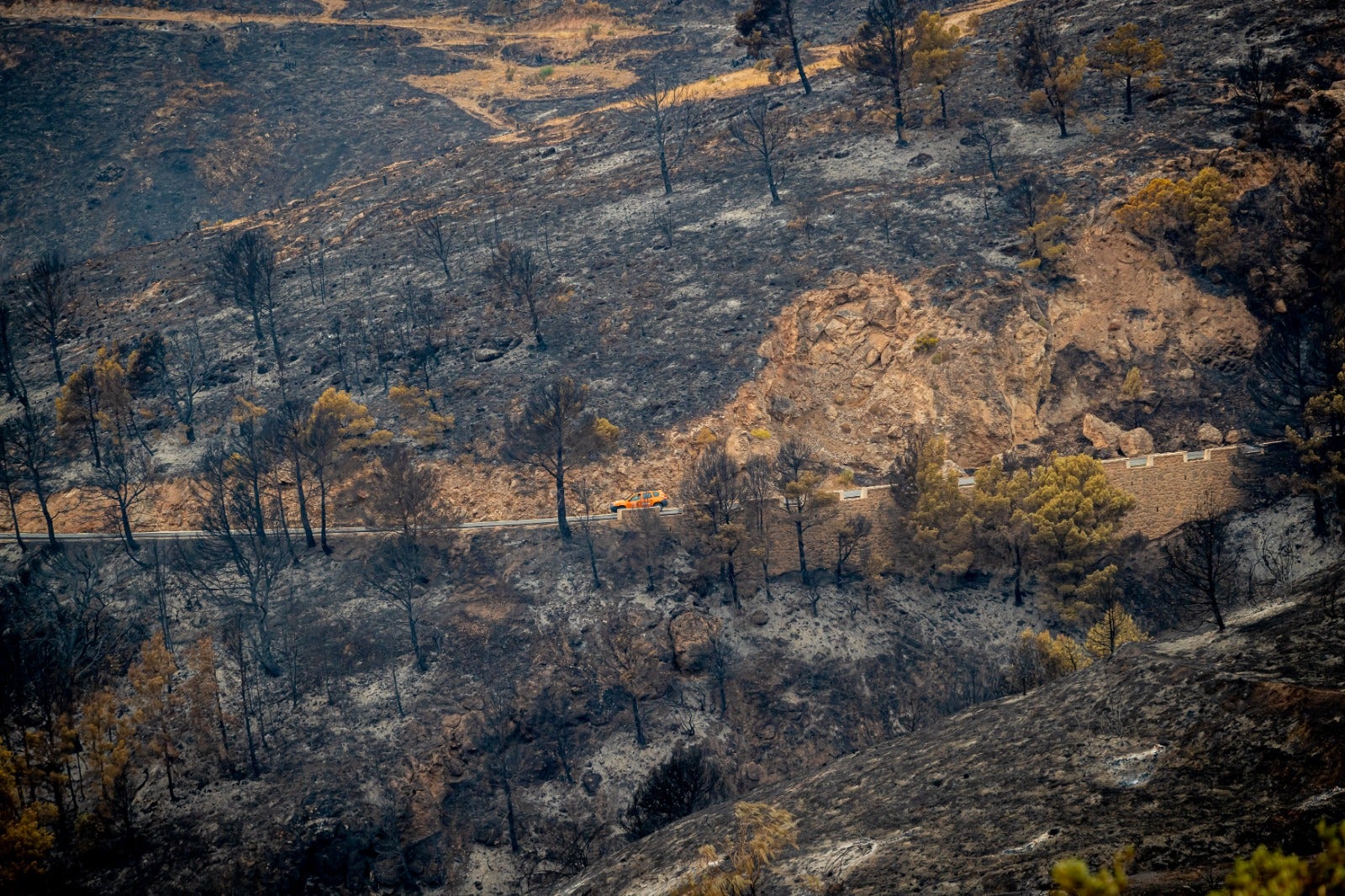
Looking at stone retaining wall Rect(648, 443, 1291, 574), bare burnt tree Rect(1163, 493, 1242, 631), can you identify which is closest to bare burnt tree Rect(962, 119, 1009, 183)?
stone retaining wall Rect(648, 443, 1291, 574)

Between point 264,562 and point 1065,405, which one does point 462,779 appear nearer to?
point 264,562

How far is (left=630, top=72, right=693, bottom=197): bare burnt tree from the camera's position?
7431cm

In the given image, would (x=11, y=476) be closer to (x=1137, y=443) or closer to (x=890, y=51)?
(x=1137, y=443)

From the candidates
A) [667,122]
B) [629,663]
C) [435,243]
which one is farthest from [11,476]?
[667,122]

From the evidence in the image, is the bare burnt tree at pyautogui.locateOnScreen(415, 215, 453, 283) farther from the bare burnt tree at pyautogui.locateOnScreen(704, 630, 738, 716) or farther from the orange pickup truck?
the bare burnt tree at pyautogui.locateOnScreen(704, 630, 738, 716)

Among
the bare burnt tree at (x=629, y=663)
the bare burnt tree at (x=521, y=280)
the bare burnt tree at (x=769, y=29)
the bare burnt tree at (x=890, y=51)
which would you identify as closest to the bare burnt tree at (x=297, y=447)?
the bare burnt tree at (x=521, y=280)

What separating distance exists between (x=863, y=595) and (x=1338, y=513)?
66.7 feet

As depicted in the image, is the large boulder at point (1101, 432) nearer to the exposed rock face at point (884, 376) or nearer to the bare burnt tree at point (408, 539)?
the exposed rock face at point (884, 376)

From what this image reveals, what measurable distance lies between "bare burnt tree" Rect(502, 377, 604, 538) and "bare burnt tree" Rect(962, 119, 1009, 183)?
108 ft

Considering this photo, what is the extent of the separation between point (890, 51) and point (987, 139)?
410 inches

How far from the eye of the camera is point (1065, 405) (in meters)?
49.7

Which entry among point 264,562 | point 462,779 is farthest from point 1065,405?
point 264,562

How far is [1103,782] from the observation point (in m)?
18.6

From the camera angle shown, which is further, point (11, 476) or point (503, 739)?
point (11, 476)
